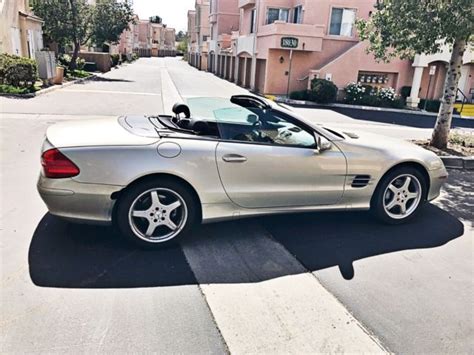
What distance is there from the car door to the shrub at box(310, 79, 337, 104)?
15724 millimetres

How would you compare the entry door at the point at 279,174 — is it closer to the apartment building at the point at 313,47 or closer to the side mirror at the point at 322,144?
the side mirror at the point at 322,144

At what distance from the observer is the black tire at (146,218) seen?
3.45 metres

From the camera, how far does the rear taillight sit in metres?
3.33

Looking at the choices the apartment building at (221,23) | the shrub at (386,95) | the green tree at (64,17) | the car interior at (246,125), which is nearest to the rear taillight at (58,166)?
the car interior at (246,125)

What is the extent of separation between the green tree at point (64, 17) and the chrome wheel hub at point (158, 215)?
24.1 metres

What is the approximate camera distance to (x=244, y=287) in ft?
10.4

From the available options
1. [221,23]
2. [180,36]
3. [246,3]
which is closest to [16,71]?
[246,3]

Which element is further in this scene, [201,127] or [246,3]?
[246,3]

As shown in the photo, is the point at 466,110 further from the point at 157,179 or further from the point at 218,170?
the point at 157,179

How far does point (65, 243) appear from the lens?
3613 mm


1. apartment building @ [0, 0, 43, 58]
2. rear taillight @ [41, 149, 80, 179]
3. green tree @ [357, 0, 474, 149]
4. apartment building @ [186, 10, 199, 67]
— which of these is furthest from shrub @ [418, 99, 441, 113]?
apartment building @ [186, 10, 199, 67]

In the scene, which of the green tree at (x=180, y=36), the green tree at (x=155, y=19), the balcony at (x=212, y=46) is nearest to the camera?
the balcony at (x=212, y=46)

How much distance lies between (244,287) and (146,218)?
3.61 feet

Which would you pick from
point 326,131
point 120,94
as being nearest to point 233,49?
point 120,94
